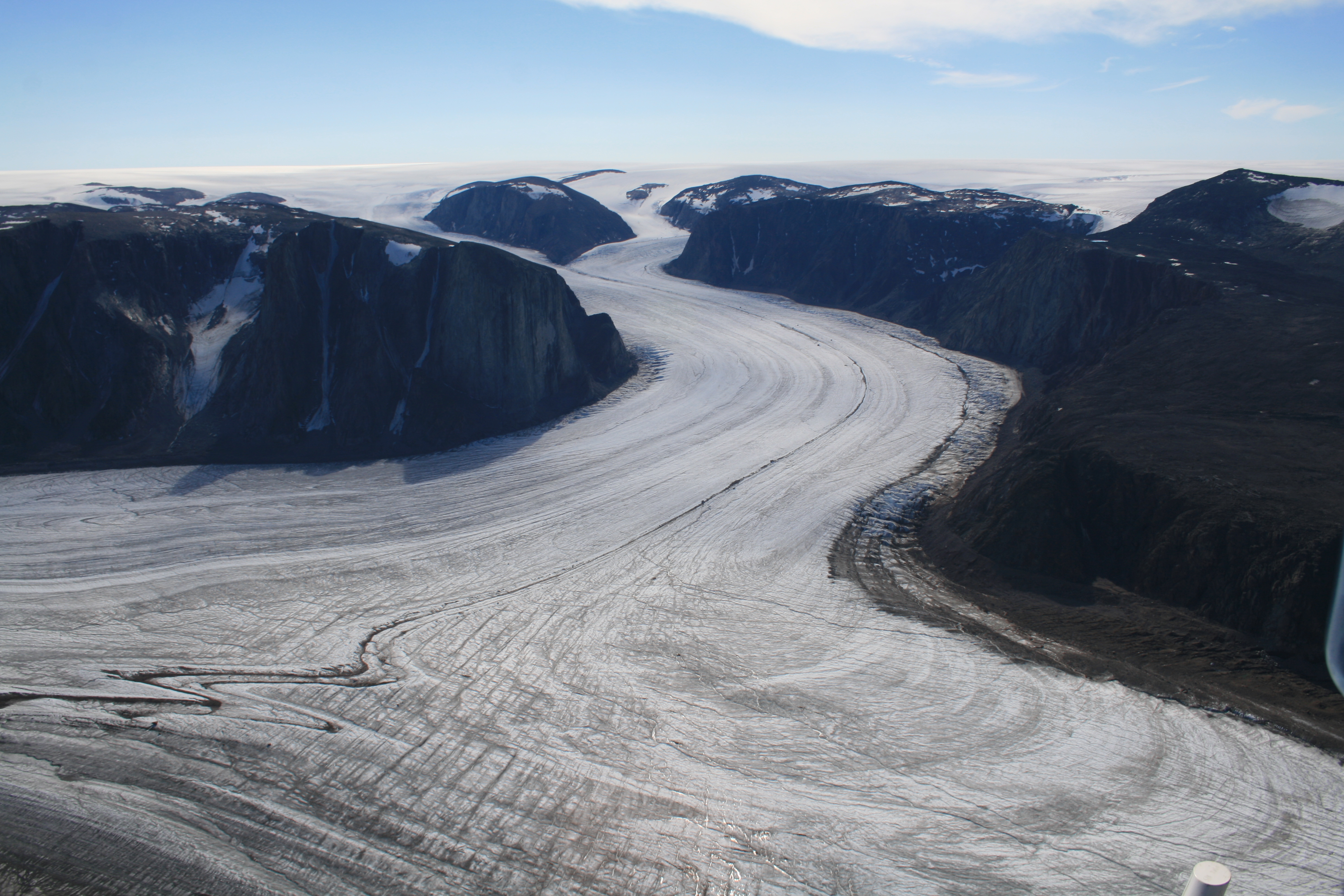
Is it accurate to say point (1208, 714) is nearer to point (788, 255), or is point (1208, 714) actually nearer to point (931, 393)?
point (931, 393)

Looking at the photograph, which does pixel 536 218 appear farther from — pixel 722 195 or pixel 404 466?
pixel 404 466

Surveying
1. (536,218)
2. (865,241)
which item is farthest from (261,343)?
(536,218)

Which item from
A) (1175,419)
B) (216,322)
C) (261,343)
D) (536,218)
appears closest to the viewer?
(1175,419)

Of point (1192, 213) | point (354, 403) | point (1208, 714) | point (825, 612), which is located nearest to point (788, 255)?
point (1192, 213)

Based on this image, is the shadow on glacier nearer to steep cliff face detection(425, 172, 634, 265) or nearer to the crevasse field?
the crevasse field

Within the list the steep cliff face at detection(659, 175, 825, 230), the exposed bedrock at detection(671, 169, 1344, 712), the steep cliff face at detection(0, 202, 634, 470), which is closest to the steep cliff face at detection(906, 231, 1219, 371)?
the exposed bedrock at detection(671, 169, 1344, 712)

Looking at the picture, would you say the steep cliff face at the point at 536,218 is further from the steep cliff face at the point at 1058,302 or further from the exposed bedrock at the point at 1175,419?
the exposed bedrock at the point at 1175,419
